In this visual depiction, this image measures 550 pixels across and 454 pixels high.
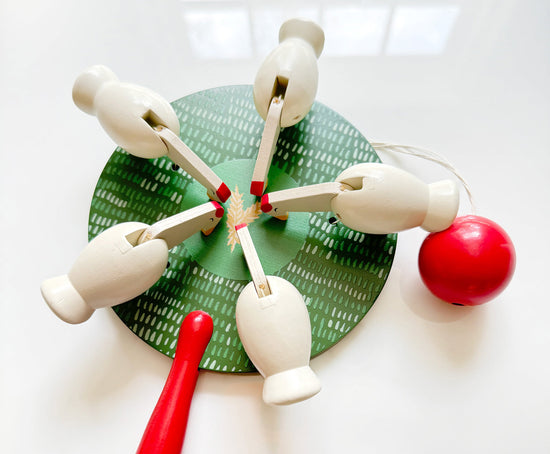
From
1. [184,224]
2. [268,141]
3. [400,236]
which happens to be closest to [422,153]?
[400,236]

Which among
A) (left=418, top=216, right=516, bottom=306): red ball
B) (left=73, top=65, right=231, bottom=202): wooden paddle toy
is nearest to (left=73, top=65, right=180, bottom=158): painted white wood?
(left=73, top=65, right=231, bottom=202): wooden paddle toy

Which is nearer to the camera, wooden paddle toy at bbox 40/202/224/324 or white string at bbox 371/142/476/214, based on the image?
wooden paddle toy at bbox 40/202/224/324

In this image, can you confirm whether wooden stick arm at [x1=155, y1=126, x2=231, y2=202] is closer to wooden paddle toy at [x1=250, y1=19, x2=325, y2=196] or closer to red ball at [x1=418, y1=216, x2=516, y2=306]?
wooden paddle toy at [x1=250, y1=19, x2=325, y2=196]

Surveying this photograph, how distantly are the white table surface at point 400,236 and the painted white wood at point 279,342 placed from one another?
3.6 inches

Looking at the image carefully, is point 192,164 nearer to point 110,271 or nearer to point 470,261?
point 110,271

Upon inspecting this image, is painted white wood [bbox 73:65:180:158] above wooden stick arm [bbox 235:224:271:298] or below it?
above

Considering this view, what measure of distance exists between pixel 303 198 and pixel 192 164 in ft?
0.45

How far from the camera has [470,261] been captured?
0.45 metres

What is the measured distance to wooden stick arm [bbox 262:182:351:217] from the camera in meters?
0.48

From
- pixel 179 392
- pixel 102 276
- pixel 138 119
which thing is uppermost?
pixel 138 119

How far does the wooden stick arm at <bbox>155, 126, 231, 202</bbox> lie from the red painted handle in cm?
15

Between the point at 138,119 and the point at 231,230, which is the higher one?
the point at 138,119

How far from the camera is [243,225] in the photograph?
501mm

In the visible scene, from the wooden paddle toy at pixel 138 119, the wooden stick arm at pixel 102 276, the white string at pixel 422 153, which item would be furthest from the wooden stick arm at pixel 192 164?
the white string at pixel 422 153
